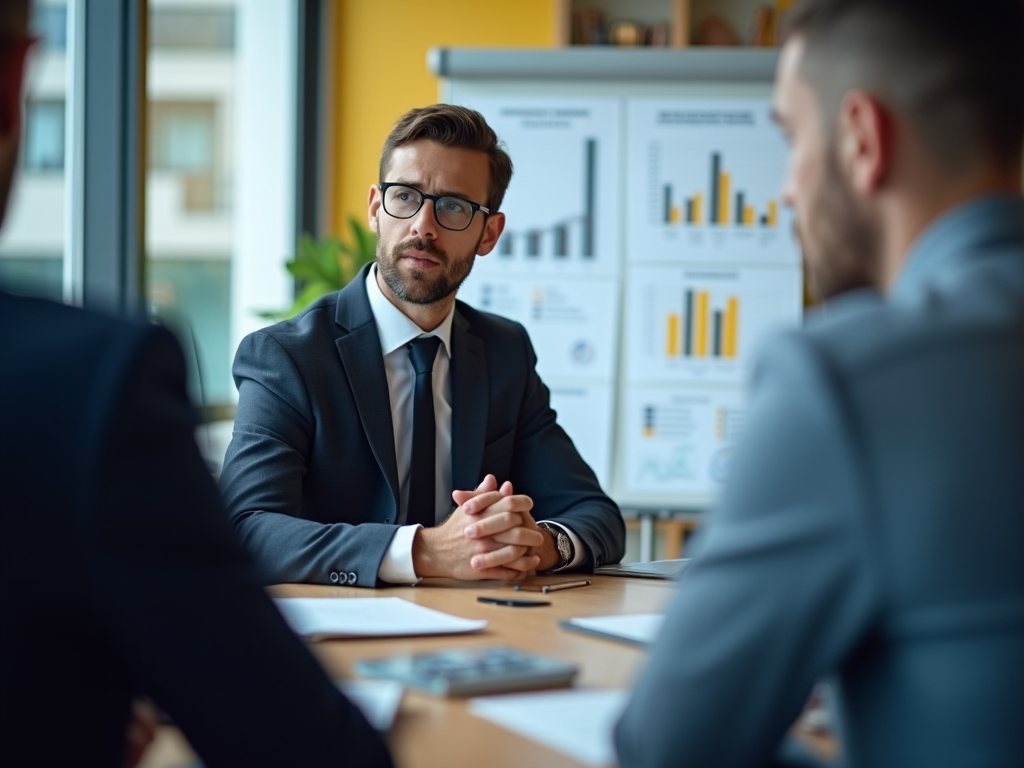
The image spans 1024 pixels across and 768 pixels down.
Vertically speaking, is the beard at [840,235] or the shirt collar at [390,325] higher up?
the beard at [840,235]

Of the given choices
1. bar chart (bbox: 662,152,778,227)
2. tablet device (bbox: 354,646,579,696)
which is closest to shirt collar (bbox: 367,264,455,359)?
tablet device (bbox: 354,646,579,696)

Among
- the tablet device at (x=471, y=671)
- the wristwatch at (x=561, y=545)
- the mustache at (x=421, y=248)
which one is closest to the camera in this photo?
the tablet device at (x=471, y=671)

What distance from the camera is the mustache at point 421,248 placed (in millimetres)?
2561

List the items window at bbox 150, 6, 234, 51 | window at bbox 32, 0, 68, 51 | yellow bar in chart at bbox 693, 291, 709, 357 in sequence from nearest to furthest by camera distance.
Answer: window at bbox 32, 0, 68, 51, yellow bar in chart at bbox 693, 291, 709, 357, window at bbox 150, 6, 234, 51

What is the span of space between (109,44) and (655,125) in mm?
1903

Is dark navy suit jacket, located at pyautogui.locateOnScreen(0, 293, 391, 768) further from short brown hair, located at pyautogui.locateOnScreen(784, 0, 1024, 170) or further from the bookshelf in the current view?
the bookshelf

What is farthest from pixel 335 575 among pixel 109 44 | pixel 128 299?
pixel 109 44

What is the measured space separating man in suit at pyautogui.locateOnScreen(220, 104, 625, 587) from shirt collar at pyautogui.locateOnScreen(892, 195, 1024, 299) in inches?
45.0

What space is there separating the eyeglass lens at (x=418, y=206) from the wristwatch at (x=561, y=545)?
78 cm

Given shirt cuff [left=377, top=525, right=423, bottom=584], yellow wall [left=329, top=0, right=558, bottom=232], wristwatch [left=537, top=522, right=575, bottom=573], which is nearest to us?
shirt cuff [left=377, top=525, right=423, bottom=584]

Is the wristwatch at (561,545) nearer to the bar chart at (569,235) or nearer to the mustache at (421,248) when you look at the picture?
the mustache at (421,248)

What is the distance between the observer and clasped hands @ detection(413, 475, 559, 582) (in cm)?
201

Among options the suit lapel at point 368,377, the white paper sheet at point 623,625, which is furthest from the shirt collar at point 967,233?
the suit lapel at point 368,377

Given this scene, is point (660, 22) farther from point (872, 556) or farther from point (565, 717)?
point (872, 556)
